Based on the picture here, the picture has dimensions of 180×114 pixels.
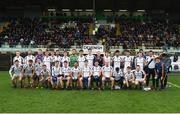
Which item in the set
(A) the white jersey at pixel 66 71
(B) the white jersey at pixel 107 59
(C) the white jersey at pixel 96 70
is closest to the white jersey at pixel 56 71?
(A) the white jersey at pixel 66 71

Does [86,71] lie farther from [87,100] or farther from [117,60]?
[87,100]

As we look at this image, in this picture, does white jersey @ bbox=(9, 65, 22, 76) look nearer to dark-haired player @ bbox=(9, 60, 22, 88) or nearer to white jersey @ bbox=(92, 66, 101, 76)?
dark-haired player @ bbox=(9, 60, 22, 88)

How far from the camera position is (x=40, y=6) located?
183ft

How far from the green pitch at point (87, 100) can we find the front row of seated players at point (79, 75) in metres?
0.69

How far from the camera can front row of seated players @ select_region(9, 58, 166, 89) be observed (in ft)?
63.9

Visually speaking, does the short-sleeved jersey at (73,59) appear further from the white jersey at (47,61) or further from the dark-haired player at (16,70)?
the dark-haired player at (16,70)

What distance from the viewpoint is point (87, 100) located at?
1603 centimetres

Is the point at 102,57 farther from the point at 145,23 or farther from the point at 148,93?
the point at 145,23

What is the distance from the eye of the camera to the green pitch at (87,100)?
14.1 meters

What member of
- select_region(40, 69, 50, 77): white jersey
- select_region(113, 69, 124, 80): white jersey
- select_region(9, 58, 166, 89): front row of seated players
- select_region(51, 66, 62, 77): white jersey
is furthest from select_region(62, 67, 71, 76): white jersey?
select_region(113, 69, 124, 80): white jersey

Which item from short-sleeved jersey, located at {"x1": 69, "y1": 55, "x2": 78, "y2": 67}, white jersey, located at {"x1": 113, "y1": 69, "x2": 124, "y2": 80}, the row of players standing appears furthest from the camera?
short-sleeved jersey, located at {"x1": 69, "y1": 55, "x2": 78, "y2": 67}

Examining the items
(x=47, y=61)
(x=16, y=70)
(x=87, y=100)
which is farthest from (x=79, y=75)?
(x=87, y=100)

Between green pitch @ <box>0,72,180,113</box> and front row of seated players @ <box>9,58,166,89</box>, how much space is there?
69 cm

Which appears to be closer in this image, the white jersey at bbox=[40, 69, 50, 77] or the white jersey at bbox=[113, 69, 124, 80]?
the white jersey at bbox=[113, 69, 124, 80]
